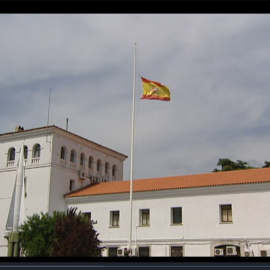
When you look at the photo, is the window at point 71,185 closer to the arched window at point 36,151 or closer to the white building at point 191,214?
the white building at point 191,214

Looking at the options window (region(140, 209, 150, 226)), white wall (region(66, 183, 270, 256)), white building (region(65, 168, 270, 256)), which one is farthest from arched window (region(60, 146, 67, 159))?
window (region(140, 209, 150, 226))

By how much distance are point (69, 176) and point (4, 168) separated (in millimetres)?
4380

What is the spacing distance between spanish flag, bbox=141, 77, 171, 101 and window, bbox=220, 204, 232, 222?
6.32 meters

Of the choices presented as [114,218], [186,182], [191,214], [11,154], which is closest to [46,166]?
[11,154]

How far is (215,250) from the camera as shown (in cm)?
2125

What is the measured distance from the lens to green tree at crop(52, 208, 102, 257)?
65.0 feet

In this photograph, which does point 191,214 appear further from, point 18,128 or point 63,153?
point 18,128

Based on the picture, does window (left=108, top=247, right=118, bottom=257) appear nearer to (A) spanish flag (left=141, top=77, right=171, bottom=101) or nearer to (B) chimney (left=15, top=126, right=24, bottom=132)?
(A) spanish flag (left=141, top=77, right=171, bottom=101)

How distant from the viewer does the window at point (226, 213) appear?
21781 millimetres

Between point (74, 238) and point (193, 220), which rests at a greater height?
point (193, 220)

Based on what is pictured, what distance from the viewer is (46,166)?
27328mm

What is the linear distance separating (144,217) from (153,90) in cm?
734
